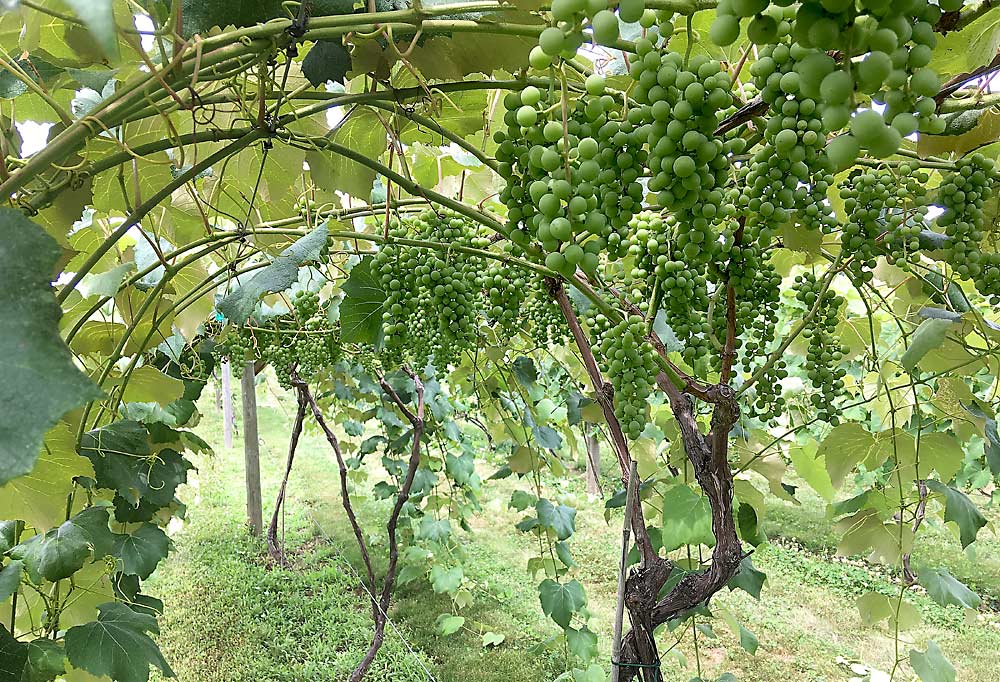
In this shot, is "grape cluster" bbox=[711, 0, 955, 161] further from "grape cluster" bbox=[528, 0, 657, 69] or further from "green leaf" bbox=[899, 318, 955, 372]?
"green leaf" bbox=[899, 318, 955, 372]

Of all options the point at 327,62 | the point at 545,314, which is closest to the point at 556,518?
the point at 545,314

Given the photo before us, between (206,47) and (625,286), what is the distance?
72cm

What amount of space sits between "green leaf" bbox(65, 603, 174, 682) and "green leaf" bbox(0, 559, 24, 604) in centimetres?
14

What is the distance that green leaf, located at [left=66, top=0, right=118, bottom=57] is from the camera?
287 mm

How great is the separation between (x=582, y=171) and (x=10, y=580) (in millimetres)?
1105

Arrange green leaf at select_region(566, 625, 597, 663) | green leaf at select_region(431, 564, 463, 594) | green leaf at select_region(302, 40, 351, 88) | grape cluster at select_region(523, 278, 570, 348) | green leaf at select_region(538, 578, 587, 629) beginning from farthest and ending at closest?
green leaf at select_region(431, 564, 463, 594)
green leaf at select_region(566, 625, 597, 663)
green leaf at select_region(538, 578, 587, 629)
grape cluster at select_region(523, 278, 570, 348)
green leaf at select_region(302, 40, 351, 88)

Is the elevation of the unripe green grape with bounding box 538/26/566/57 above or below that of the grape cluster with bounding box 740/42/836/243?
below

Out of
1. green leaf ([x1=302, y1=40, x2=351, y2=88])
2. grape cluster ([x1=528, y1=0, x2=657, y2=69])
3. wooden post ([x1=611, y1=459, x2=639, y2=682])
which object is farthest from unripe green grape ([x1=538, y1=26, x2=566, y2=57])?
wooden post ([x1=611, y1=459, x2=639, y2=682])

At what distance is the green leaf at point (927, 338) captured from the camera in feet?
3.59

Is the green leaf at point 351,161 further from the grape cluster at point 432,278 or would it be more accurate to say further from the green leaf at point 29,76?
the green leaf at point 29,76

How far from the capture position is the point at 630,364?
0.91 meters

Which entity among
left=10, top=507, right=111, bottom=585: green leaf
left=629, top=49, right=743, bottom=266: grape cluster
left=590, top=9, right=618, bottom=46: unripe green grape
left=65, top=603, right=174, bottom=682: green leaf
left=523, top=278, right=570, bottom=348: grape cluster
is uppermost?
left=523, top=278, right=570, bottom=348: grape cluster

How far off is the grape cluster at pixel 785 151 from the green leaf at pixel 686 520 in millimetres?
667

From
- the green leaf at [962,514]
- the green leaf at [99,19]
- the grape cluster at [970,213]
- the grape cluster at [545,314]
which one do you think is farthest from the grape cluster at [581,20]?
the green leaf at [962,514]
